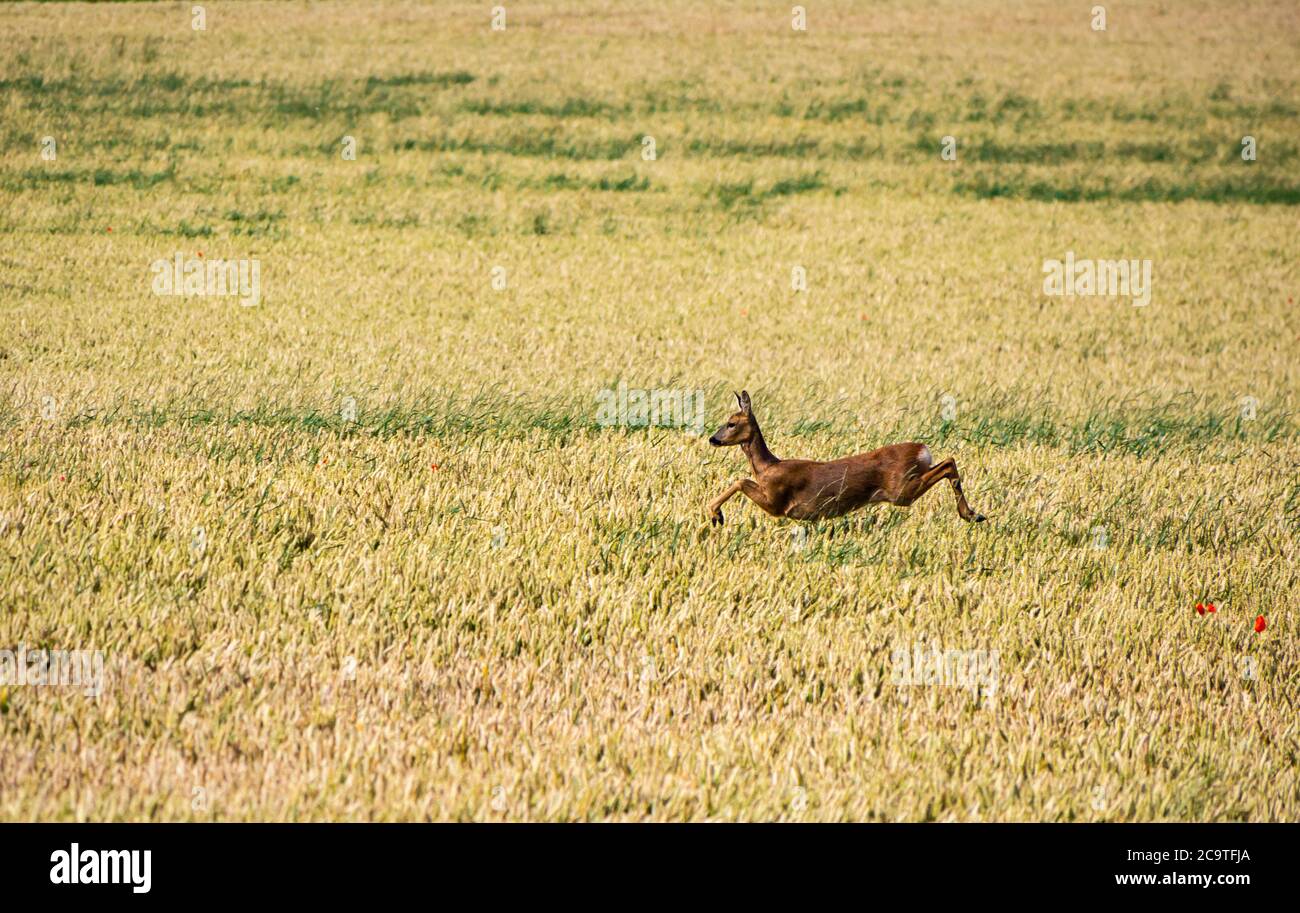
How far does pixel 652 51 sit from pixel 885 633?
90.5ft

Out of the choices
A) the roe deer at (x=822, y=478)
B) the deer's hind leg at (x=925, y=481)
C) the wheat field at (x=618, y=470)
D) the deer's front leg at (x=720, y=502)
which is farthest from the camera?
the deer's hind leg at (x=925, y=481)

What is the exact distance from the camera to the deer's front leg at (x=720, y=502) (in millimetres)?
5707

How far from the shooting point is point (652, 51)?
30.1m

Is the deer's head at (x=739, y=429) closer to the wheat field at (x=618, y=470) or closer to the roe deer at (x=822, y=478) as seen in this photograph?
the roe deer at (x=822, y=478)

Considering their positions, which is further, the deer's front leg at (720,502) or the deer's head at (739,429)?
the deer's head at (739,429)

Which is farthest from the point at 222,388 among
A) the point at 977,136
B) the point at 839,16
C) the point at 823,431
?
the point at 839,16

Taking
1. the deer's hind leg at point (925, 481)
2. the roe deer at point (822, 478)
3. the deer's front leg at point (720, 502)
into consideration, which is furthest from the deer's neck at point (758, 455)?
the deer's hind leg at point (925, 481)

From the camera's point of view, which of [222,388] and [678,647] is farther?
[222,388]

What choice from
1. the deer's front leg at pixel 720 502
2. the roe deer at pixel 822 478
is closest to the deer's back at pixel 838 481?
the roe deer at pixel 822 478

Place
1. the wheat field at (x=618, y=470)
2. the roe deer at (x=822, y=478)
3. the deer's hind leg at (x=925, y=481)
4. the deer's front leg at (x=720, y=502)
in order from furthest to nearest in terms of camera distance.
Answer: the deer's hind leg at (x=925, y=481) → the roe deer at (x=822, y=478) → the deer's front leg at (x=720, y=502) → the wheat field at (x=618, y=470)

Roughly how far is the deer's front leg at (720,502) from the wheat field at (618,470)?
0.43 feet

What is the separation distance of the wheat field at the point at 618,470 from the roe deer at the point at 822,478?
0.65ft

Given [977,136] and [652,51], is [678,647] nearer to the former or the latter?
[977,136]

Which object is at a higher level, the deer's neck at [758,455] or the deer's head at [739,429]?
the deer's head at [739,429]
